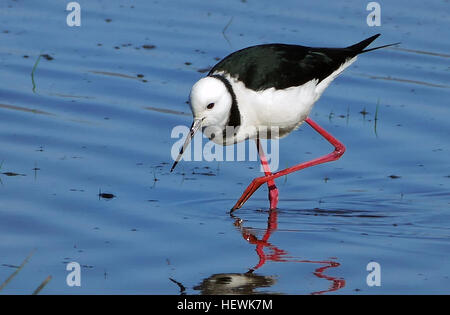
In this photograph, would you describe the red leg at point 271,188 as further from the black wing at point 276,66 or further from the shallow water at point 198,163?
the black wing at point 276,66

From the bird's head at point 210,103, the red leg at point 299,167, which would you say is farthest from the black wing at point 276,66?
the red leg at point 299,167

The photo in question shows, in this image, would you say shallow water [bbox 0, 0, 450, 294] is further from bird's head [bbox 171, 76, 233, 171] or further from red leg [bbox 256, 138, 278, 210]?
bird's head [bbox 171, 76, 233, 171]

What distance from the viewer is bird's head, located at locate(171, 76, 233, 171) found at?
7105 mm

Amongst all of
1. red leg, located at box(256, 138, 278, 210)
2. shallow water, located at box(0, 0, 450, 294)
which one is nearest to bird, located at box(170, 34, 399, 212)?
red leg, located at box(256, 138, 278, 210)

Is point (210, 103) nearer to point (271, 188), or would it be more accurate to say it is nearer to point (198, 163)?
point (271, 188)

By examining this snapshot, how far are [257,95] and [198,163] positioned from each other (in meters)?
1.22

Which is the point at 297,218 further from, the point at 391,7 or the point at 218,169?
the point at 391,7

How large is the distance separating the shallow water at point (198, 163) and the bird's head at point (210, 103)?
66 centimetres

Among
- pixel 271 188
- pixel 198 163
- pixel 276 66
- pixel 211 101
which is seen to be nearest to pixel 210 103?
pixel 211 101

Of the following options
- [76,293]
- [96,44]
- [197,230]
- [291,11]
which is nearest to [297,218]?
[197,230]

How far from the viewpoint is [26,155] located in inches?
323

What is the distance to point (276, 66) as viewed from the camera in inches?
298

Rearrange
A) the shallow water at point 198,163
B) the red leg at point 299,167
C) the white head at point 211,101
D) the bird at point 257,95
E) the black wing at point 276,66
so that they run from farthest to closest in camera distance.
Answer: the red leg at point 299,167, the black wing at point 276,66, the bird at point 257,95, the white head at point 211,101, the shallow water at point 198,163

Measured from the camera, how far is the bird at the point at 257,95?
7.21 m
